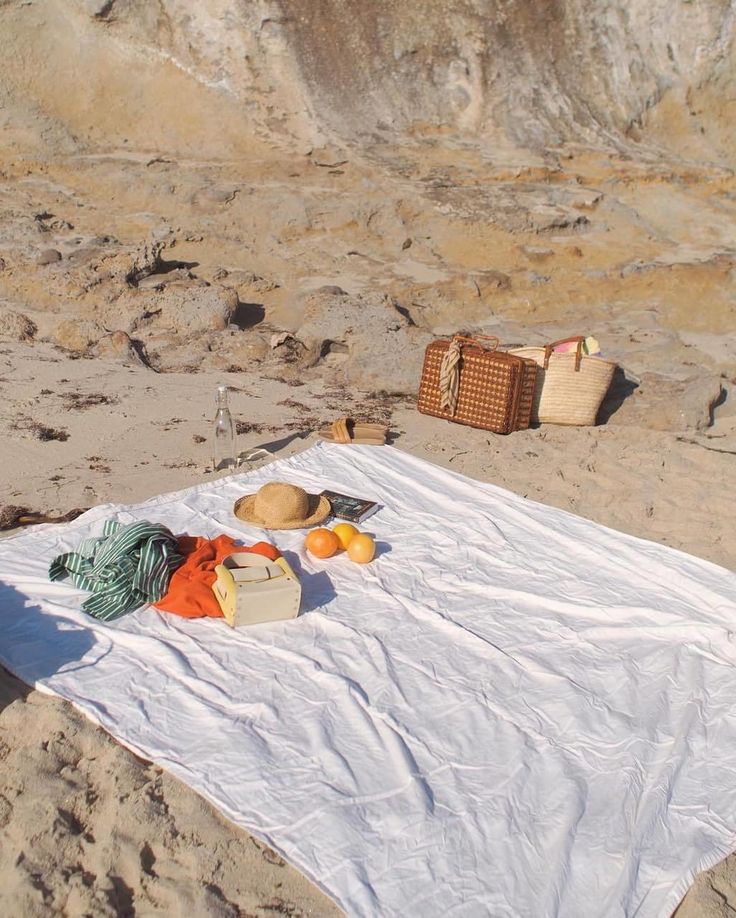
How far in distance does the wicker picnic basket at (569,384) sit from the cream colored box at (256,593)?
2.99 meters

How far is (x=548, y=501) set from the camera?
15.7 feet

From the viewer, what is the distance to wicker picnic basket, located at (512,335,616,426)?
575cm

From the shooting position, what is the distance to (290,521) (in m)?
4.09

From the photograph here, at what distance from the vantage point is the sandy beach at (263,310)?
2.47 meters

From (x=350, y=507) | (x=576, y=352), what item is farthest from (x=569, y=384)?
(x=350, y=507)

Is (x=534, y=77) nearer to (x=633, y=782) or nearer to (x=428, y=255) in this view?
(x=428, y=255)

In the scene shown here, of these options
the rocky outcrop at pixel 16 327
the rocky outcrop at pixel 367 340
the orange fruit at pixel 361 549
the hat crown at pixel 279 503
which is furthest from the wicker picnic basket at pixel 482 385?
the rocky outcrop at pixel 16 327

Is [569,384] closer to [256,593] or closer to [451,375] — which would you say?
[451,375]

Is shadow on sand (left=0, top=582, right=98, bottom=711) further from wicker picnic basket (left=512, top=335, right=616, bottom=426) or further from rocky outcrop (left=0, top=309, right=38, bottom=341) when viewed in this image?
rocky outcrop (left=0, top=309, right=38, bottom=341)

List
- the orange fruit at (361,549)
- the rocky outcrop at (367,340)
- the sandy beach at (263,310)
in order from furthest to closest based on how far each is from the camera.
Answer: the rocky outcrop at (367,340) < the orange fruit at (361,549) < the sandy beach at (263,310)

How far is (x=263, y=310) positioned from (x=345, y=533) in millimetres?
4978

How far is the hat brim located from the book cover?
4cm

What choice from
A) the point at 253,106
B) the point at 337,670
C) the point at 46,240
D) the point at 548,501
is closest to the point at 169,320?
the point at 46,240

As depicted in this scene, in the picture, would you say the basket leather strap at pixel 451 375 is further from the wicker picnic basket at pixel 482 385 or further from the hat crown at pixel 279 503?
the hat crown at pixel 279 503
